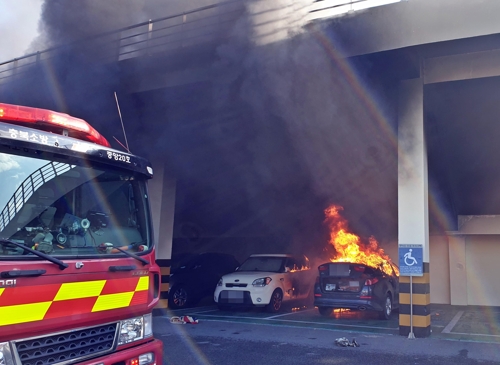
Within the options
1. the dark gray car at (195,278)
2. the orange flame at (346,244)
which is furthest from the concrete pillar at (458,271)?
the dark gray car at (195,278)

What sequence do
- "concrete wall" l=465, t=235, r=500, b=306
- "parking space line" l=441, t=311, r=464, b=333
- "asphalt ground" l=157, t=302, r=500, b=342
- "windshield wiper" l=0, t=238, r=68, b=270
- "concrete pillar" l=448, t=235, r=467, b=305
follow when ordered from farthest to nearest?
"concrete pillar" l=448, t=235, r=467, b=305
"concrete wall" l=465, t=235, r=500, b=306
"parking space line" l=441, t=311, r=464, b=333
"asphalt ground" l=157, t=302, r=500, b=342
"windshield wiper" l=0, t=238, r=68, b=270

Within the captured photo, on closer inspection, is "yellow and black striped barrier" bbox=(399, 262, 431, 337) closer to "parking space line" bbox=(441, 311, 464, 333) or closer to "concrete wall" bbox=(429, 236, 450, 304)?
"parking space line" bbox=(441, 311, 464, 333)

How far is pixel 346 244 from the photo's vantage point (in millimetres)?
13906

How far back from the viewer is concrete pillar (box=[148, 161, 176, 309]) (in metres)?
10.4

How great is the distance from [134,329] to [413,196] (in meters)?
5.93

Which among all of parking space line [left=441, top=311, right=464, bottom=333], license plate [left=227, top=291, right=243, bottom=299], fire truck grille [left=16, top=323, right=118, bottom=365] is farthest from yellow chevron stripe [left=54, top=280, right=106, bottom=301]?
parking space line [left=441, top=311, right=464, bottom=333]

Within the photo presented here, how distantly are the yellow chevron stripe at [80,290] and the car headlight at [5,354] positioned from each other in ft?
1.15

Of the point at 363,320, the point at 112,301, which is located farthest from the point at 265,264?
the point at 112,301

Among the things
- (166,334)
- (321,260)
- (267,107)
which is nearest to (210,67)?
(267,107)

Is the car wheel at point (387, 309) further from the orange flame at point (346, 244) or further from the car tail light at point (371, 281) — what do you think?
the orange flame at point (346, 244)

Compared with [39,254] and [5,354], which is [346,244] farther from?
[5,354]

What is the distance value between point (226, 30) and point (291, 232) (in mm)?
8420

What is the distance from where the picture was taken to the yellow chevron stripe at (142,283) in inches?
131

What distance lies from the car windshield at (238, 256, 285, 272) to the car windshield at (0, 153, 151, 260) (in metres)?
7.21
